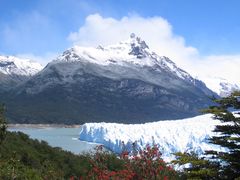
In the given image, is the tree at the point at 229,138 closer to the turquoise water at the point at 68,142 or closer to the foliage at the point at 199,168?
the foliage at the point at 199,168

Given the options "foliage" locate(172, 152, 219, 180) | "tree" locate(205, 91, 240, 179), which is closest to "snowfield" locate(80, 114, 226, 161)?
"tree" locate(205, 91, 240, 179)

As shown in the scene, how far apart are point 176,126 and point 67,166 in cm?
3726

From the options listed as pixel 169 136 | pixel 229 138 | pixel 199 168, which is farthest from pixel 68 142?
pixel 229 138

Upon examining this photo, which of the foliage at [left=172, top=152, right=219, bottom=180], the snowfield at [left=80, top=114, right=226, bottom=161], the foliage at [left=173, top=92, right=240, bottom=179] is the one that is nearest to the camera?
the foliage at [left=172, top=152, right=219, bottom=180]

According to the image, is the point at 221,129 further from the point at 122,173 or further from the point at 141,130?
the point at 141,130

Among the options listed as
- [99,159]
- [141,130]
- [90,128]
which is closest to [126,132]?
[141,130]

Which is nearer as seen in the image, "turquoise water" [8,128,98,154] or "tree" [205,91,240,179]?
"tree" [205,91,240,179]

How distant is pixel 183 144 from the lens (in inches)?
2869

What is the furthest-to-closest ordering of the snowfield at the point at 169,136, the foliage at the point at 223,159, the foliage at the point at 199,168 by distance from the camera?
1. the snowfield at the point at 169,136
2. the foliage at the point at 223,159
3. the foliage at the point at 199,168

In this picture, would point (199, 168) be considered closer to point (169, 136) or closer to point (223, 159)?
point (223, 159)

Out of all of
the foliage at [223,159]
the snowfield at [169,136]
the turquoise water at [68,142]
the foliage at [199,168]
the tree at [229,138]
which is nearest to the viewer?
the foliage at [199,168]

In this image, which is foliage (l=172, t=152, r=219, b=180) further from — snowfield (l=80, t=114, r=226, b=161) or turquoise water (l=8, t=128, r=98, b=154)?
turquoise water (l=8, t=128, r=98, b=154)

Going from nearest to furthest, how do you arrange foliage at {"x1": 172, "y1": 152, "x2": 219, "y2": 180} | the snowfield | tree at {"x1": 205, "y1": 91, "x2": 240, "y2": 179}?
foliage at {"x1": 172, "y1": 152, "x2": 219, "y2": 180}, tree at {"x1": 205, "y1": 91, "x2": 240, "y2": 179}, the snowfield

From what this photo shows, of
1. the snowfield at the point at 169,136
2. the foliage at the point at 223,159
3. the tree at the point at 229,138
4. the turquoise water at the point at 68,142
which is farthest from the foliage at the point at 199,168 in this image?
the turquoise water at the point at 68,142
